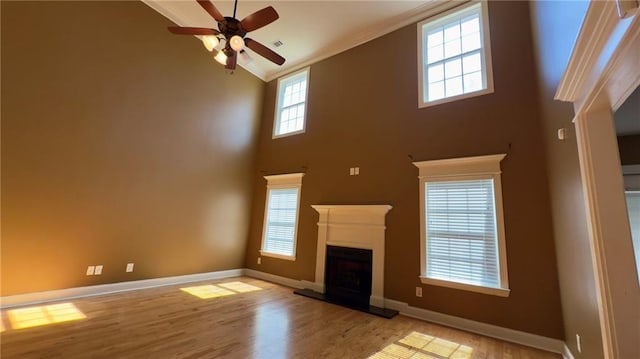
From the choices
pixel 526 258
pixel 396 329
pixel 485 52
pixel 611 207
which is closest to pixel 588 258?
pixel 611 207

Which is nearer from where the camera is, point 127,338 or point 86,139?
point 127,338

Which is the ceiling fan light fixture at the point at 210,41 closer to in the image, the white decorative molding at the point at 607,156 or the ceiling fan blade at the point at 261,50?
the ceiling fan blade at the point at 261,50

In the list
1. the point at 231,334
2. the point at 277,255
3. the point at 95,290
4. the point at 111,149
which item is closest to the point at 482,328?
the point at 231,334

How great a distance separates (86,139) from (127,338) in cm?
302

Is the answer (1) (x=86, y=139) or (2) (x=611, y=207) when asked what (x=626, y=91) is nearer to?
Result: (2) (x=611, y=207)

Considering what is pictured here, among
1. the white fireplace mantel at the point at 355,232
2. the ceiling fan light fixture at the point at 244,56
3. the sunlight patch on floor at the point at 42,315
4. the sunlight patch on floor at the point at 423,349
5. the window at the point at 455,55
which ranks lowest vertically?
the sunlight patch on floor at the point at 42,315

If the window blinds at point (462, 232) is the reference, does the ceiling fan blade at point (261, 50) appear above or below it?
above

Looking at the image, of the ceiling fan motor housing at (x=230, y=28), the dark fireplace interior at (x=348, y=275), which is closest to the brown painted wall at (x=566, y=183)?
the dark fireplace interior at (x=348, y=275)

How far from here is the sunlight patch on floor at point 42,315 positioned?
2850mm

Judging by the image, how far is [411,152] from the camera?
165 inches

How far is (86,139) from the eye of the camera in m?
3.93

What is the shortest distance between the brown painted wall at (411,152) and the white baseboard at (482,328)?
7 centimetres

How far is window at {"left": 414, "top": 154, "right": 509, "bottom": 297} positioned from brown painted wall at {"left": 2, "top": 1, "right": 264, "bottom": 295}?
4.13 metres

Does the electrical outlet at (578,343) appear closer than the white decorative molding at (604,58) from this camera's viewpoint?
No
